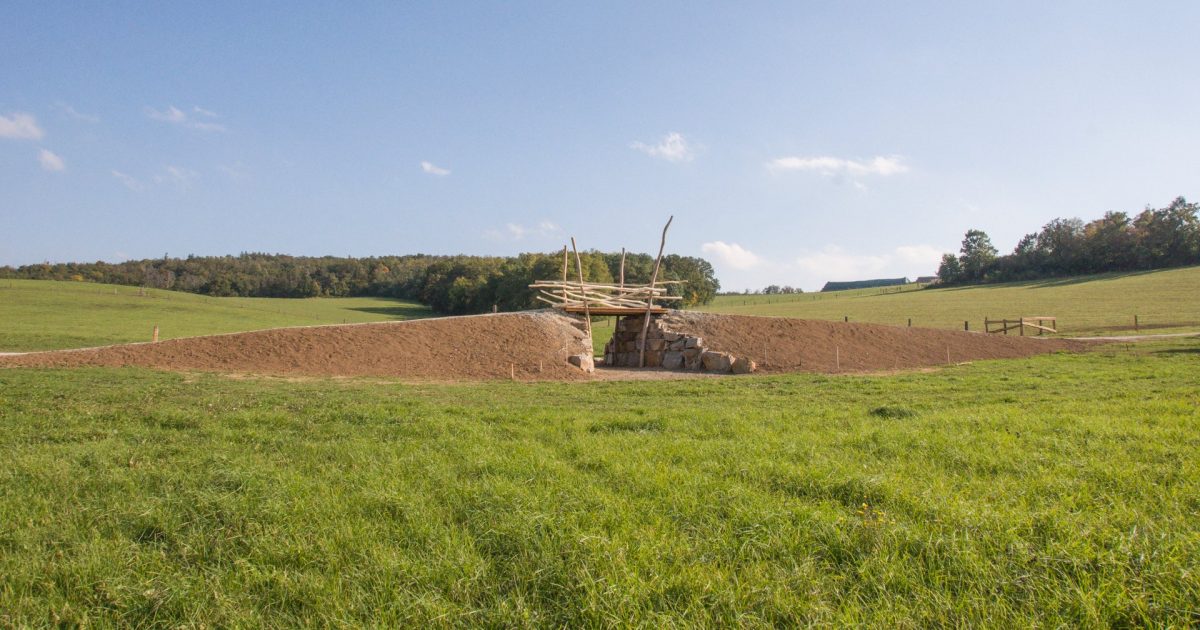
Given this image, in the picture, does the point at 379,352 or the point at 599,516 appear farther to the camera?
the point at 379,352

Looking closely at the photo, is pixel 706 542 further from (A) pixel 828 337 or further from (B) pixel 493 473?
(A) pixel 828 337

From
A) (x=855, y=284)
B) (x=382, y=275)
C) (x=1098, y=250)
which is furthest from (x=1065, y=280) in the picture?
(x=382, y=275)

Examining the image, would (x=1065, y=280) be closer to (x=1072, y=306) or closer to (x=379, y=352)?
(x=1072, y=306)

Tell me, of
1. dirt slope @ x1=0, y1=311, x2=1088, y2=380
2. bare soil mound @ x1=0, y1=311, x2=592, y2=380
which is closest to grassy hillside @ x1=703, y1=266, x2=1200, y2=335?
dirt slope @ x1=0, y1=311, x2=1088, y2=380

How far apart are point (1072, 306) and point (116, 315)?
63.2 metres

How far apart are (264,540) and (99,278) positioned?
89.9 metres

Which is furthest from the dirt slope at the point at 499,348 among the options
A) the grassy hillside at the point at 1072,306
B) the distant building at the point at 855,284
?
the distant building at the point at 855,284

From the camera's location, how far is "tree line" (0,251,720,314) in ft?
181

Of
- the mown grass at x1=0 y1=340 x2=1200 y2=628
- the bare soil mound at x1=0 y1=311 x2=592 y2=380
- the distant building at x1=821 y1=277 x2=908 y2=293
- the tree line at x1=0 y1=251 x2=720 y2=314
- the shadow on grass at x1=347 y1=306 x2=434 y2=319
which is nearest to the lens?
the mown grass at x1=0 y1=340 x2=1200 y2=628

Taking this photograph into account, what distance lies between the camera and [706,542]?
10.4 ft

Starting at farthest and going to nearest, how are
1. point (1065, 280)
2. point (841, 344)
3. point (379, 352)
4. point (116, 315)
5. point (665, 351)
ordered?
1. point (1065, 280)
2. point (116, 315)
3. point (665, 351)
4. point (841, 344)
5. point (379, 352)

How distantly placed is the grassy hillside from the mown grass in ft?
104

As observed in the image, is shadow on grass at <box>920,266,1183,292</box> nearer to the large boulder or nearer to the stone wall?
the stone wall

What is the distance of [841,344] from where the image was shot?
2022 centimetres
